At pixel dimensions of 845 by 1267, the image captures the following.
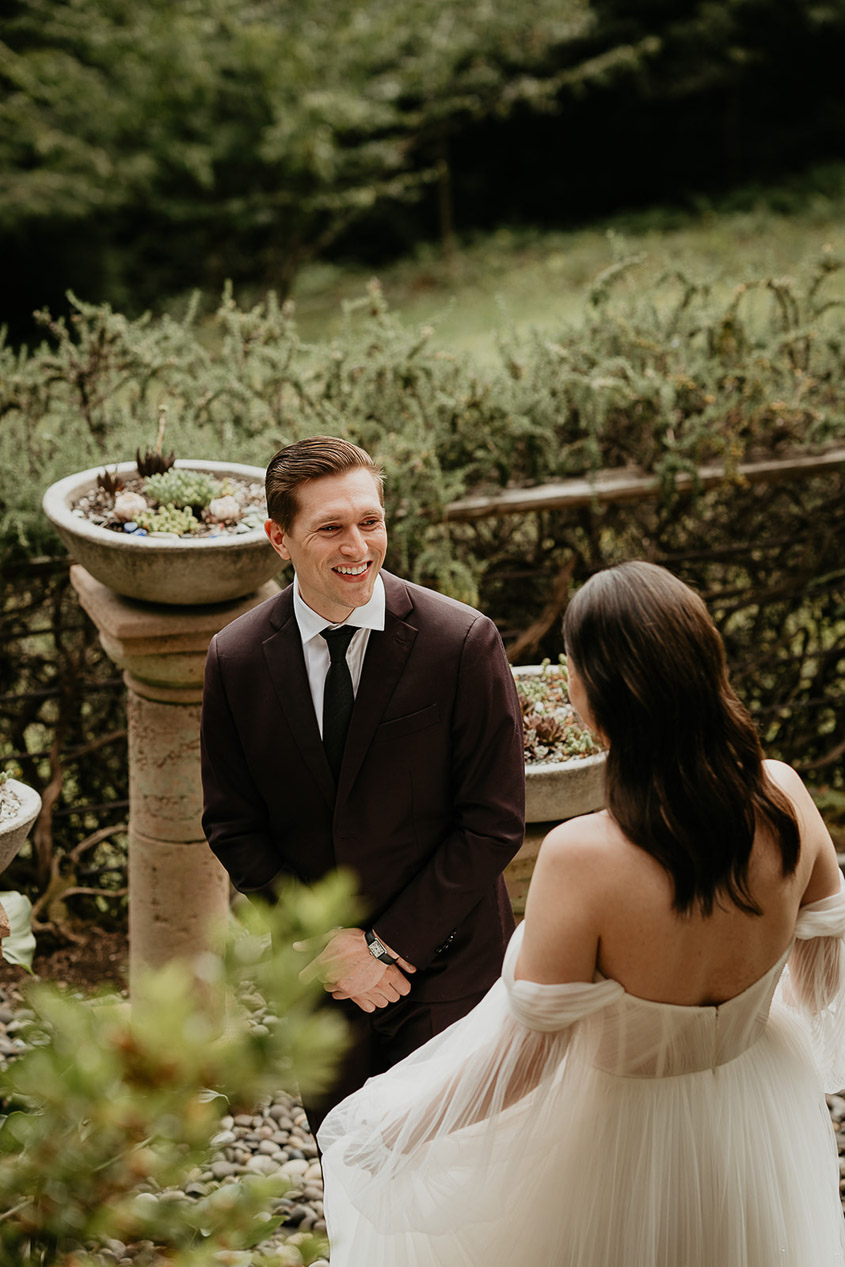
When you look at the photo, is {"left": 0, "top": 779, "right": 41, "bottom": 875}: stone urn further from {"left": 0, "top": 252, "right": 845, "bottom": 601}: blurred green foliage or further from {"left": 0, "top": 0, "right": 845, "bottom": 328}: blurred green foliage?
{"left": 0, "top": 0, "right": 845, "bottom": 328}: blurred green foliage

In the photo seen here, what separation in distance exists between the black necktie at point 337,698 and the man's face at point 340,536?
94mm

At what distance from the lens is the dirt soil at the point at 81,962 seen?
14.4 ft

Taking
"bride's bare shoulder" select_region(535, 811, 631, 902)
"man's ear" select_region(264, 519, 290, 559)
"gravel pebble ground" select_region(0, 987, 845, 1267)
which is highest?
"man's ear" select_region(264, 519, 290, 559)

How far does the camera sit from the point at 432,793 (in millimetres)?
2615

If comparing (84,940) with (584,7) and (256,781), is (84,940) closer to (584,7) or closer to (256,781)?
(256,781)

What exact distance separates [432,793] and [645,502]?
2577 millimetres

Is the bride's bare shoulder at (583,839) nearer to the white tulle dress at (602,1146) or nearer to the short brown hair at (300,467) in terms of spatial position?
the white tulle dress at (602,1146)

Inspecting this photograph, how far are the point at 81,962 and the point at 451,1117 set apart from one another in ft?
9.27

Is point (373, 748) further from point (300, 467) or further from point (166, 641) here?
point (166, 641)

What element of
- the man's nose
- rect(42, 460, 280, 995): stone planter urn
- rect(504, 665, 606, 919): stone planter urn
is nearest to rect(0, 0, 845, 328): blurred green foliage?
rect(42, 460, 280, 995): stone planter urn

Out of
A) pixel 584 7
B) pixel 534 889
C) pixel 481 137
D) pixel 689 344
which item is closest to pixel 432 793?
pixel 534 889

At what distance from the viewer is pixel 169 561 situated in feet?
10.7

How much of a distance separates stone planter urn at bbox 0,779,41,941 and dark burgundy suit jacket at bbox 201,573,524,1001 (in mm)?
743

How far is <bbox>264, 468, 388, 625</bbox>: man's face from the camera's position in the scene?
8.02ft
